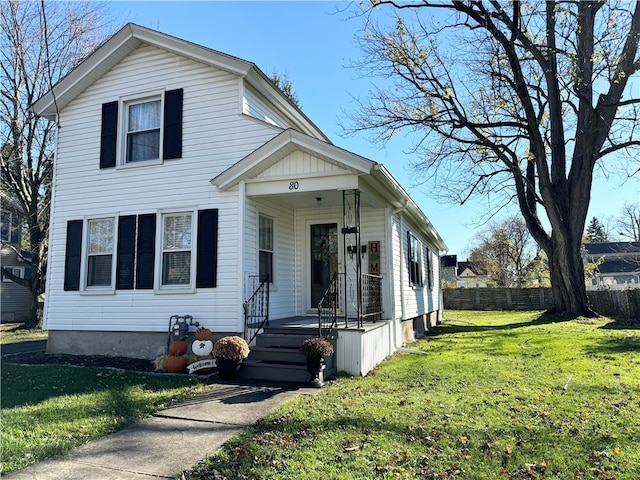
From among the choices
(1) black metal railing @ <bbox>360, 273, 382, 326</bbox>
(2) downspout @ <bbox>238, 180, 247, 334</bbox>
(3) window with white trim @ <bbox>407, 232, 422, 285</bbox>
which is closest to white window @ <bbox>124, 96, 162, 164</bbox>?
(2) downspout @ <bbox>238, 180, 247, 334</bbox>

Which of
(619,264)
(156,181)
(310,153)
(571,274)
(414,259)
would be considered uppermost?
(310,153)

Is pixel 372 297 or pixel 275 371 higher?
pixel 372 297

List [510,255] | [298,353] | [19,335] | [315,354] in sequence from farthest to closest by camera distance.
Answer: [510,255] → [19,335] → [298,353] → [315,354]

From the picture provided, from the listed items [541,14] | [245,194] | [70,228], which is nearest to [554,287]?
[541,14]

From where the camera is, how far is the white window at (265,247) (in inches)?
364

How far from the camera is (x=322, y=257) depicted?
34.4 feet

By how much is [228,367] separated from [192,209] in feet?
11.8

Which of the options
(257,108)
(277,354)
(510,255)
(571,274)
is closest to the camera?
(277,354)

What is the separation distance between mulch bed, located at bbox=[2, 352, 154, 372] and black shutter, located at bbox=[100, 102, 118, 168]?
4336 mm

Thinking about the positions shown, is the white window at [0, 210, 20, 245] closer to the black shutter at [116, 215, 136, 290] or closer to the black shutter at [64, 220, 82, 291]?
the black shutter at [64, 220, 82, 291]

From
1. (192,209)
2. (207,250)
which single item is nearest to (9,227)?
(192,209)

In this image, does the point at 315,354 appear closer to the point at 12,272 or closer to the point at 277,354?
the point at 277,354

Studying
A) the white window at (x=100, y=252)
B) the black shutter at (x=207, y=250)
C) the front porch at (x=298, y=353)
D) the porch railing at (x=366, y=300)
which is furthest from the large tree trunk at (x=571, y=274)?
the white window at (x=100, y=252)

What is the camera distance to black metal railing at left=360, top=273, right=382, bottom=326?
29.3 ft
